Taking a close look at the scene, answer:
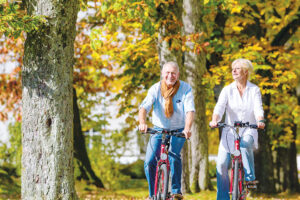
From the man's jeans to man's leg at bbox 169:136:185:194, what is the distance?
0.61 metres

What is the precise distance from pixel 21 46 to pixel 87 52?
2170 millimetres

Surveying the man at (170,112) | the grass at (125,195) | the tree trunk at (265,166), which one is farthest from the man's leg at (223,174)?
the tree trunk at (265,166)

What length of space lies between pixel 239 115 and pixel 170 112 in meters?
1.01

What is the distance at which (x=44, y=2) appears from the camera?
21.5 ft

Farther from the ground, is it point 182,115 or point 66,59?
point 66,59

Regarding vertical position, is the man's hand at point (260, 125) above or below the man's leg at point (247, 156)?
above

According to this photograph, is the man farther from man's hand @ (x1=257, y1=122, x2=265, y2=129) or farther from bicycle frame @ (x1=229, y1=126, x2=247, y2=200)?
man's hand @ (x1=257, y1=122, x2=265, y2=129)

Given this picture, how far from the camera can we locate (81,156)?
49.1ft

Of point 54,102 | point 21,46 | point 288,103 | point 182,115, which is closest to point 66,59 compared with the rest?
point 54,102

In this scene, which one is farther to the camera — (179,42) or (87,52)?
(87,52)

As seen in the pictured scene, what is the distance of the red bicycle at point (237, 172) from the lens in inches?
230

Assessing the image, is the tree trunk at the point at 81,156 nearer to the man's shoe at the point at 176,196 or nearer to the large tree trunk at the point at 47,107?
the large tree trunk at the point at 47,107

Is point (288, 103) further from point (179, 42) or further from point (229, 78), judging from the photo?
point (179, 42)

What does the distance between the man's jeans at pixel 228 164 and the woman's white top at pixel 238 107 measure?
0.31 feet
